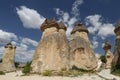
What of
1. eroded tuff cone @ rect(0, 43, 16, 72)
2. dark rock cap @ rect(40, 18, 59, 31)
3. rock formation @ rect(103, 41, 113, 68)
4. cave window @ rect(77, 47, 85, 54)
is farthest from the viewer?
rock formation @ rect(103, 41, 113, 68)

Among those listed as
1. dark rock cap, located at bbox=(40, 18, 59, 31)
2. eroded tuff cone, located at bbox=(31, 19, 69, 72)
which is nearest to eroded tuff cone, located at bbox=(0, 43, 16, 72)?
dark rock cap, located at bbox=(40, 18, 59, 31)

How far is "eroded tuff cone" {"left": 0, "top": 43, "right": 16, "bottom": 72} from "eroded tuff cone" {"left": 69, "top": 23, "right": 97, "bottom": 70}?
16.3m

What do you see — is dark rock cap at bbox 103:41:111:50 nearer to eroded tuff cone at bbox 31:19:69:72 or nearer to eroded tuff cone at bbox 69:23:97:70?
eroded tuff cone at bbox 69:23:97:70

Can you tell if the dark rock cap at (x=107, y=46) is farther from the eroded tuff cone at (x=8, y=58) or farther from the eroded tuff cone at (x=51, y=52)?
the eroded tuff cone at (x=51, y=52)

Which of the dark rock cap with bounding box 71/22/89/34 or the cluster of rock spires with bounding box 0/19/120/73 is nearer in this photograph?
the cluster of rock spires with bounding box 0/19/120/73

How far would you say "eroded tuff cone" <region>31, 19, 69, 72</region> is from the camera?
20953mm

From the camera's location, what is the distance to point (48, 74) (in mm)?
19359

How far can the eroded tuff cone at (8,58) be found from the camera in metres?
38.2

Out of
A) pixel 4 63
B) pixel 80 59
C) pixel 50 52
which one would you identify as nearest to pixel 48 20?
pixel 50 52

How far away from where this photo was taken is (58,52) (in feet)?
71.2

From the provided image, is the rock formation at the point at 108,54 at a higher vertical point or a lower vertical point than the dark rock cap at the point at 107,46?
lower

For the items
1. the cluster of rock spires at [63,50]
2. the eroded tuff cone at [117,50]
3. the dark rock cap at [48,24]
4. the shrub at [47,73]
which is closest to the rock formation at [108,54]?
the cluster of rock spires at [63,50]

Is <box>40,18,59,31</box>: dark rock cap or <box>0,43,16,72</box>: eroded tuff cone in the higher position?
<box>40,18,59,31</box>: dark rock cap

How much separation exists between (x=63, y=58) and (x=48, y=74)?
124 inches
